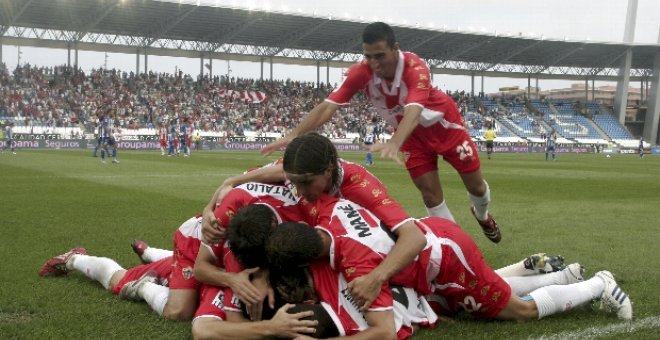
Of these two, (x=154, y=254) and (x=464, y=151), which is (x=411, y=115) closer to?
(x=464, y=151)

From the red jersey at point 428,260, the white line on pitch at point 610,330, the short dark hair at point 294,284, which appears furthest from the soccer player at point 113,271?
the white line on pitch at point 610,330

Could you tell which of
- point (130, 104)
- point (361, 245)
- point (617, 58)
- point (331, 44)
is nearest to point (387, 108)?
point (361, 245)

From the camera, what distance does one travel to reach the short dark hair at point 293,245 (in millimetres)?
3857

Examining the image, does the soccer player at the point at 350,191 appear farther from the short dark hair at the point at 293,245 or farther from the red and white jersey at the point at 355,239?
the short dark hair at the point at 293,245

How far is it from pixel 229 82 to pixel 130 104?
1066 cm

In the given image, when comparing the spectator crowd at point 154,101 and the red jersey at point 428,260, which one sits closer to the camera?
the red jersey at point 428,260

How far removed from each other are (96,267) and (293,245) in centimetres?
283

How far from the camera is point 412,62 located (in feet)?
20.2

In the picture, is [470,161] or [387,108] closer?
[387,108]

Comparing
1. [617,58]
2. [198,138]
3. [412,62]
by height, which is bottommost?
[198,138]

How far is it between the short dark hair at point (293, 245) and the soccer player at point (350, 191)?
32 centimetres

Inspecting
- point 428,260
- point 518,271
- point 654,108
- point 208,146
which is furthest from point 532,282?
point 654,108

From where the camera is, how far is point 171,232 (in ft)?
29.1

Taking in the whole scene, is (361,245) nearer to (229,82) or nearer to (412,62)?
(412,62)
